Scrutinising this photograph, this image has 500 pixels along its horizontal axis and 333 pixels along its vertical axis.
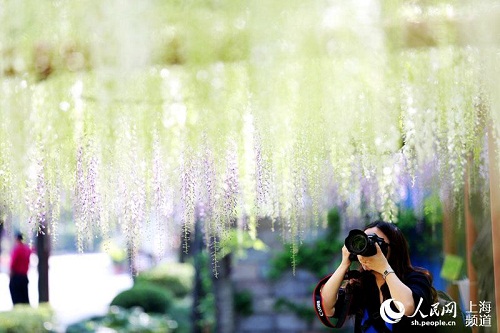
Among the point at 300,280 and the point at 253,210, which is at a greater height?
the point at 253,210

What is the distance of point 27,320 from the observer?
4.71 metres

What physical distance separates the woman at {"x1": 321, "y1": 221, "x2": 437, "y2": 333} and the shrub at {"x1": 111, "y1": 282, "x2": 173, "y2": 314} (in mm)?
4361

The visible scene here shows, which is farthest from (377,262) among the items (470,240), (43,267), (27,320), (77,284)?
(77,284)

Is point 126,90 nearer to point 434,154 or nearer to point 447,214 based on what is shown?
point 434,154

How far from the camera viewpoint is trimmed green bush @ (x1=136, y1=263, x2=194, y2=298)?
6926 mm

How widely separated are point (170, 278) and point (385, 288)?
519 cm

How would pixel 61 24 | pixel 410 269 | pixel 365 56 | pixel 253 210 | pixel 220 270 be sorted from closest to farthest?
pixel 365 56
pixel 61 24
pixel 410 269
pixel 253 210
pixel 220 270

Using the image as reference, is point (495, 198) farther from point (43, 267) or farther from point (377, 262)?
point (43, 267)

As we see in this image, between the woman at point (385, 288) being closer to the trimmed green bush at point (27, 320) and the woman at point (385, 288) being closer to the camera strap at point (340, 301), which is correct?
the camera strap at point (340, 301)

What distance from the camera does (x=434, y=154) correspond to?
86.0 inches

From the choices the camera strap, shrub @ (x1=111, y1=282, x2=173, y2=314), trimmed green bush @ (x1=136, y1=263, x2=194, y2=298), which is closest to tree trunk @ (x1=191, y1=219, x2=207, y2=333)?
shrub @ (x1=111, y1=282, x2=173, y2=314)

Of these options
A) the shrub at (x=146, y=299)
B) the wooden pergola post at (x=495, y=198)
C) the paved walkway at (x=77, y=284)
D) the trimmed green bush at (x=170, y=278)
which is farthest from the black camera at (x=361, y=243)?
the paved walkway at (x=77, y=284)

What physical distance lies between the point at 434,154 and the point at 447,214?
612mm

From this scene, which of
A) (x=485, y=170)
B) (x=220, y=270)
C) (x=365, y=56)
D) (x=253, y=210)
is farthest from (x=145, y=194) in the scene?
(x=220, y=270)
